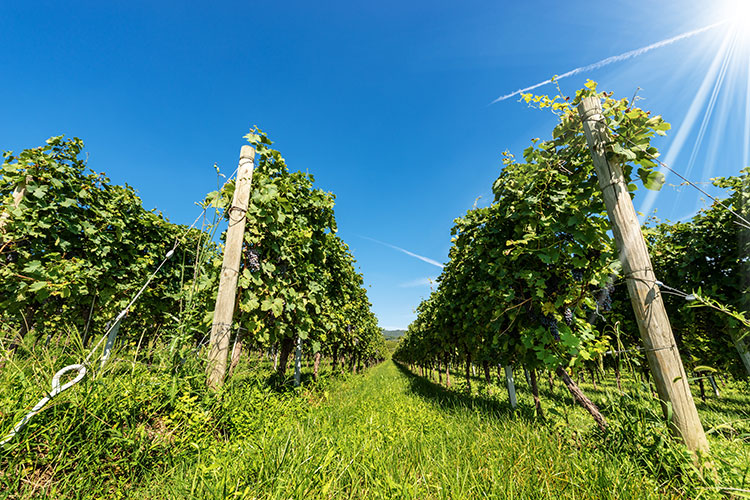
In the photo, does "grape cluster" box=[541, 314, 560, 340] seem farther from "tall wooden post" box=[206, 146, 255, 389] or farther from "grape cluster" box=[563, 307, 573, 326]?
"tall wooden post" box=[206, 146, 255, 389]

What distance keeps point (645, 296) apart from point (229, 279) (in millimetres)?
4029

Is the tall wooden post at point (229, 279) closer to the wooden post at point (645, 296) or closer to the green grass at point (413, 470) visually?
the green grass at point (413, 470)

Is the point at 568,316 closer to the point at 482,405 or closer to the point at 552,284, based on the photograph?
the point at 552,284

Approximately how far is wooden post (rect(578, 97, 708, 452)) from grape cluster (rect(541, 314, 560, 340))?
1.40m

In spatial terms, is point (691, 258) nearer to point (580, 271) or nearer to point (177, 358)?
point (580, 271)

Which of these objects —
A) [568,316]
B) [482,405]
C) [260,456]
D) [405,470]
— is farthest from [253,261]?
[482,405]

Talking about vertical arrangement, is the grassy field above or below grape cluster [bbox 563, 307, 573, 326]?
below

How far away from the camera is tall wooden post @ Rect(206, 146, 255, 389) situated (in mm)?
2871

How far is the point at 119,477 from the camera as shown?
1.81 meters

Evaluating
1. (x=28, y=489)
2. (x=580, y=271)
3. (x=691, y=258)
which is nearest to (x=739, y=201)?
(x=691, y=258)

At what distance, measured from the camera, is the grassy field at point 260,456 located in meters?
1.68

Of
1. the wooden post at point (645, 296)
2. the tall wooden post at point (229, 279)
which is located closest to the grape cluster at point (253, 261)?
the tall wooden post at point (229, 279)

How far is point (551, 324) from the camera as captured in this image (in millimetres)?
3602

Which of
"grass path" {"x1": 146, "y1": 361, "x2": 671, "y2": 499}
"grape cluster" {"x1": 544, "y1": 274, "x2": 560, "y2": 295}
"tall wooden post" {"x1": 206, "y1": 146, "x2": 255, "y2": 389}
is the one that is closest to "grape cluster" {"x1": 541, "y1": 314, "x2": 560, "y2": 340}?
"grape cluster" {"x1": 544, "y1": 274, "x2": 560, "y2": 295}
